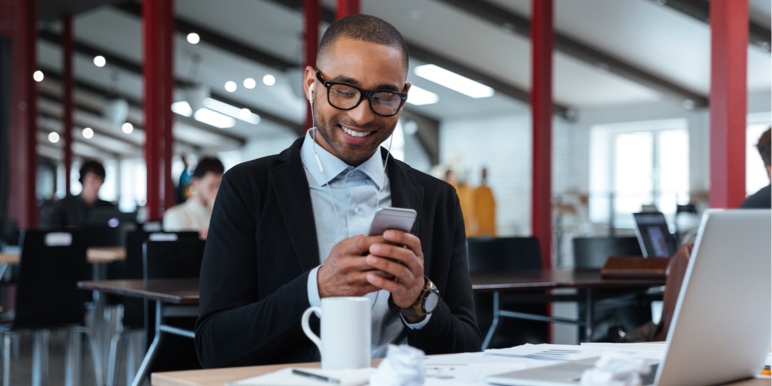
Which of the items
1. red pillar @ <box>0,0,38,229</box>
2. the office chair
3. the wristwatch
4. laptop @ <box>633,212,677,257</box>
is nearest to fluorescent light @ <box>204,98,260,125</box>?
red pillar @ <box>0,0,38,229</box>

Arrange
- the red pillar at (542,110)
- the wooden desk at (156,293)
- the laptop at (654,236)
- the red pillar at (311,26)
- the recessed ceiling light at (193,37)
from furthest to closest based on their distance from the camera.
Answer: the recessed ceiling light at (193,37)
the red pillar at (311,26)
the red pillar at (542,110)
the laptop at (654,236)
the wooden desk at (156,293)

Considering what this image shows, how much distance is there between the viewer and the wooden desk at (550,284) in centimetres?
352

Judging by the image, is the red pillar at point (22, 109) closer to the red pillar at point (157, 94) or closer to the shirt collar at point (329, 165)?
the red pillar at point (157, 94)

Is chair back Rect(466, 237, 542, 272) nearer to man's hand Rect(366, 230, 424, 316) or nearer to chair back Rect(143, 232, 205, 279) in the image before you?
chair back Rect(143, 232, 205, 279)

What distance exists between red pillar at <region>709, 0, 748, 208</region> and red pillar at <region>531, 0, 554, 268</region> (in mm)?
2094

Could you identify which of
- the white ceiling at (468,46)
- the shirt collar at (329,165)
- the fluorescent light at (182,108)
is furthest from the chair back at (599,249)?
the fluorescent light at (182,108)

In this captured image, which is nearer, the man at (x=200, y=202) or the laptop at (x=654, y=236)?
the laptop at (x=654, y=236)

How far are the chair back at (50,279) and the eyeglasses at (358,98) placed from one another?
316 centimetres

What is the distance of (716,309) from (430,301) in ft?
1.65

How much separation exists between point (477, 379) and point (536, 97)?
572 centimetres

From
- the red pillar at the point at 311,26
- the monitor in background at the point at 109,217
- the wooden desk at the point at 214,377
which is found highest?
the red pillar at the point at 311,26

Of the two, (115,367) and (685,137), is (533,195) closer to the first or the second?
(115,367)

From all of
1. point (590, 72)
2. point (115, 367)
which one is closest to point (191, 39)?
point (590, 72)

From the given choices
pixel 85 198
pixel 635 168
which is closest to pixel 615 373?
pixel 85 198
